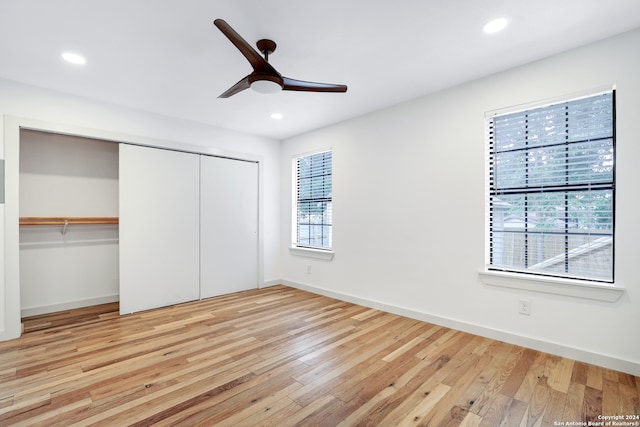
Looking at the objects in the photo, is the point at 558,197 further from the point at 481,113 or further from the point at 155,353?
the point at 155,353

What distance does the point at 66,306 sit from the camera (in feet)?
12.6

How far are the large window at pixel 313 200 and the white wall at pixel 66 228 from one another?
2.70m

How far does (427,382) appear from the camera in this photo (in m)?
2.19

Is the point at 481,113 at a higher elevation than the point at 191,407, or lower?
higher

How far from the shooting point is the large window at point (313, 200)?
15.5ft

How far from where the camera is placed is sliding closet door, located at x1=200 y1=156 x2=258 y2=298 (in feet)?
14.7

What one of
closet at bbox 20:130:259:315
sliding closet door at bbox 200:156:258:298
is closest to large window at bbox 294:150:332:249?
sliding closet door at bbox 200:156:258:298

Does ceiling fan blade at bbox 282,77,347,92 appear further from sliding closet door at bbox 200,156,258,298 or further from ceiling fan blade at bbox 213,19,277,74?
sliding closet door at bbox 200,156,258,298

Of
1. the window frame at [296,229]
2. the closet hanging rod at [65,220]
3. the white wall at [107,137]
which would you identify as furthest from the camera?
the window frame at [296,229]

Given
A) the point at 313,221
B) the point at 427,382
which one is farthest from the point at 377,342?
the point at 313,221

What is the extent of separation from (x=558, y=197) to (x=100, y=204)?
5.31 meters

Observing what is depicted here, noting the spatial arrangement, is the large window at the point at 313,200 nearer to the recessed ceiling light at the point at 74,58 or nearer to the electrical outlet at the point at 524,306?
the electrical outlet at the point at 524,306

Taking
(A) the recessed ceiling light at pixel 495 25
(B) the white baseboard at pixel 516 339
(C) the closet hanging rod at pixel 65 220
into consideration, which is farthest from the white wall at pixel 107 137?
(A) the recessed ceiling light at pixel 495 25

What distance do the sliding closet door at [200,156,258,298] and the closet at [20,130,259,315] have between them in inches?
0.6
